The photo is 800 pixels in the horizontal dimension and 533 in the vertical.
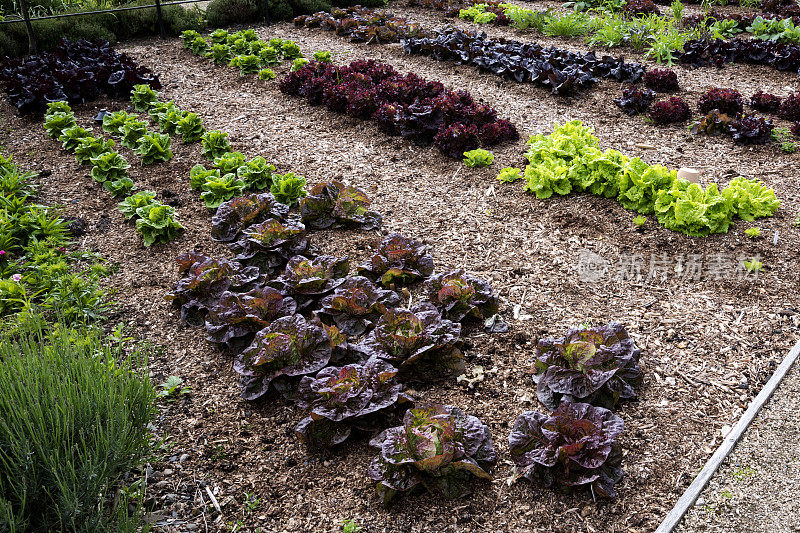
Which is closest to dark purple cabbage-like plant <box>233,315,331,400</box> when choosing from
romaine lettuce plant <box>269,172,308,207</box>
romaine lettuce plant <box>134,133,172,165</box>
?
romaine lettuce plant <box>269,172,308,207</box>

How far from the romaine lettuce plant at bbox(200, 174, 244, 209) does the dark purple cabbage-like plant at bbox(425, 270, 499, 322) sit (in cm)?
235

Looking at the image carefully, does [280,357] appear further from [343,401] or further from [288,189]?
[288,189]

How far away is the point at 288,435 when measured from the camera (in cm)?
332

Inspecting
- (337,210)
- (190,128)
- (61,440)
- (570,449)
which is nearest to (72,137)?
(190,128)

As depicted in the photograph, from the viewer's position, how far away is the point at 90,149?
6.39 meters

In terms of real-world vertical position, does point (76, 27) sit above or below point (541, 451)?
above

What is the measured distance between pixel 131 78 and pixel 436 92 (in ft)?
14.2

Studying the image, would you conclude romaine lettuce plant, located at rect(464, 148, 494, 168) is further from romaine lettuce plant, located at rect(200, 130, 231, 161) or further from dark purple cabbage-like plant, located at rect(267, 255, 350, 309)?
romaine lettuce plant, located at rect(200, 130, 231, 161)

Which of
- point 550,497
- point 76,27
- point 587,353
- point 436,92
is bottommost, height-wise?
point 550,497

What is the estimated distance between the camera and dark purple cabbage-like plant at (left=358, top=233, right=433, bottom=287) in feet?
14.6

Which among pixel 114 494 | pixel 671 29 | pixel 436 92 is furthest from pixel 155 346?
pixel 671 29

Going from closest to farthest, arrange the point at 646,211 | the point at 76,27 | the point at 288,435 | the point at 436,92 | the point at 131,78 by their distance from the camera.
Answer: the point at 288,435 < the point at 646,211 < the point at 436,92 < the point at 131,78 < the point at 76,27

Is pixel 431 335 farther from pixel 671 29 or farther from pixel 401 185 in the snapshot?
pixel 671 29

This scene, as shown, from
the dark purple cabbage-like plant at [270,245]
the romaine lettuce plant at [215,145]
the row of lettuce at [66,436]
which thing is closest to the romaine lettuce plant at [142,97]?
the romaine lettuce plant at [215,145]
